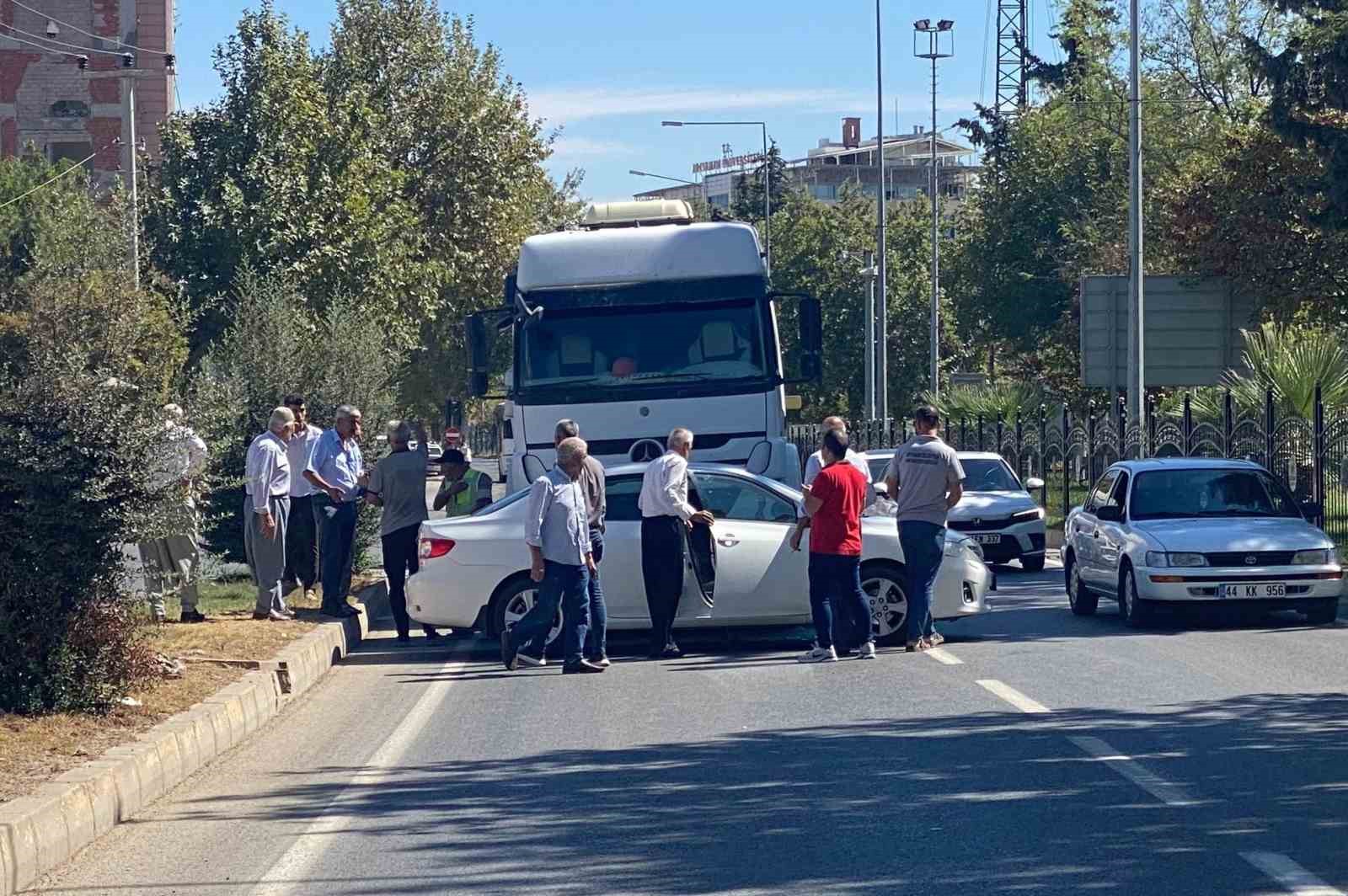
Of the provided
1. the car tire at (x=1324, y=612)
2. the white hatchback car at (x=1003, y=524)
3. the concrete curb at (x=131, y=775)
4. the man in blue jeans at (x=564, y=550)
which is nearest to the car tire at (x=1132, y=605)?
the car tire at (x=1324, y=612)

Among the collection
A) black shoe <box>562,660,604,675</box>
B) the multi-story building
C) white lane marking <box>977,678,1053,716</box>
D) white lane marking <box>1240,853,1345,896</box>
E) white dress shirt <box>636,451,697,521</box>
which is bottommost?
black shoe <box>562,660,604,675</box>

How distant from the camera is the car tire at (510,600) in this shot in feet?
49.0

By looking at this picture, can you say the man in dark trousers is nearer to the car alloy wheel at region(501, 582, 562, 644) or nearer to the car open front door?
the car alloy wheel at region(501, 582, 562, 644)

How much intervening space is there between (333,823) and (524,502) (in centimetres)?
693

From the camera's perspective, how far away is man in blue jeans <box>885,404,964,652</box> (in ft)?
47.3

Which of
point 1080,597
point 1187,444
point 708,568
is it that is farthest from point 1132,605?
point 1187,444

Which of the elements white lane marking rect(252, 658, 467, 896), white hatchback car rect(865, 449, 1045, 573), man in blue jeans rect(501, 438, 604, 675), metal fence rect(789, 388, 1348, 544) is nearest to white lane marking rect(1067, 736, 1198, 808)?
white lane marking rect(252, 658, 467, 896)

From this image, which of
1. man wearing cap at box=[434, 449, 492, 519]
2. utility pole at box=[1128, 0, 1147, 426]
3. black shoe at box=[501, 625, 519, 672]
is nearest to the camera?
black shoe at box=[501, 625, 519, 672]

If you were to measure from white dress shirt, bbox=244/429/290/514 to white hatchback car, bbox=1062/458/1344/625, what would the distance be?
23.1ft

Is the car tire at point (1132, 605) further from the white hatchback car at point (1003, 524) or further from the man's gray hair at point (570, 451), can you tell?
the white hatchback car at point (1003, 524)

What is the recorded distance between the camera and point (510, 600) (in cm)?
1497

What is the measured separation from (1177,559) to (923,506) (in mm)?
2969

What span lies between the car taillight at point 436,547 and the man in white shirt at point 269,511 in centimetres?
132

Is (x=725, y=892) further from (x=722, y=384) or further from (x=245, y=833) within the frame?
(x=722, y=384)
